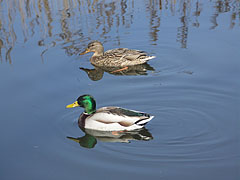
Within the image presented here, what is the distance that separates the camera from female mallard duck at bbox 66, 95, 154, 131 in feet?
21.3

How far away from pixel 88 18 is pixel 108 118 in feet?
18.6

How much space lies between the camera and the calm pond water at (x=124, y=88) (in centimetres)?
558

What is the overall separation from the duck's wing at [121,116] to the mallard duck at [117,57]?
284 centimetres

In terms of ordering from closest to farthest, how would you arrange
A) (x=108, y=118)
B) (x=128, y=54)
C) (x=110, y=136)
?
1. (x=110, y=136)
2. (x=108, y=118)
3. (x=128, y=54)

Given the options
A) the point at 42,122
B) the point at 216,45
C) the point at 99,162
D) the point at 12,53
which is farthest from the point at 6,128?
the point at 216,45

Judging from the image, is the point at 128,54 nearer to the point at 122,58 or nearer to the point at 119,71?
the point at 122,58

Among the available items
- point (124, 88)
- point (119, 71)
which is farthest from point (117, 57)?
point (124, 88)

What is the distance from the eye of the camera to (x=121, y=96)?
7512 millimetres

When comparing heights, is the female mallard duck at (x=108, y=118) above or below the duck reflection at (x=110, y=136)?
above

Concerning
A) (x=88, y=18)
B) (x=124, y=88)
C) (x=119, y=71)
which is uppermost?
(x=88, y=18)

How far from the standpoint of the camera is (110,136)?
6.55 meters

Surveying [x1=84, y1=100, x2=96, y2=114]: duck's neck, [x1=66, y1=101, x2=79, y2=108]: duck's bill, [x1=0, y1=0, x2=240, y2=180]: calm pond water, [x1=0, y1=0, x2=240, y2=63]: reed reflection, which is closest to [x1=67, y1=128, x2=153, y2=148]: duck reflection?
[x1=0, y1=0, x2=240, y2=180]: calm pond water

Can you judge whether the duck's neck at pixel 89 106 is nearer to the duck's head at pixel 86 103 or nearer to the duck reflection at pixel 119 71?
the duck's head at pixel 86 103

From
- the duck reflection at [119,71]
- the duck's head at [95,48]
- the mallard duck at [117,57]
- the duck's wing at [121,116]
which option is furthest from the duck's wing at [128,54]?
the duck's wing at [121,116]
